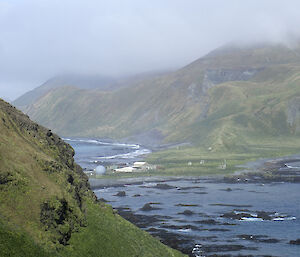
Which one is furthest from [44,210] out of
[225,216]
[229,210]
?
[229,210]

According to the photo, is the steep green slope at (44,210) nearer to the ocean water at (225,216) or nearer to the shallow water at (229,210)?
the ocean water at (225,216)

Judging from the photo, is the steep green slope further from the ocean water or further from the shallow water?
the shallow water

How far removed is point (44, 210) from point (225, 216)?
89552 millimetres

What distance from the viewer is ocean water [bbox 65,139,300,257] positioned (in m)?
111

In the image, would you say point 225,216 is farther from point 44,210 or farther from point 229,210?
point 44,210

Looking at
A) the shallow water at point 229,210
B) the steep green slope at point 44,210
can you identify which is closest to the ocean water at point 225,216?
the shallow water at point 229,210

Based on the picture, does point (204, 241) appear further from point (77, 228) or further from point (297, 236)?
point (77, 228)

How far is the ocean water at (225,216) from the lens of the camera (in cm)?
11125

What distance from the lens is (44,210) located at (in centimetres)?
6231

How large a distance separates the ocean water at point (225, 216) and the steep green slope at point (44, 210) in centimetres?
3315

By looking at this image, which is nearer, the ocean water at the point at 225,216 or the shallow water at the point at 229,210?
the ocean water at the point at 225,216

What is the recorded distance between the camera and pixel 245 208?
514 feet

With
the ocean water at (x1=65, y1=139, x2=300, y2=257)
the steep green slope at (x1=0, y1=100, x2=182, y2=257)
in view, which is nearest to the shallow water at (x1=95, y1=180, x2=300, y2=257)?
the ocean water at (x1=65, y1=139, x2=300, y2=257)

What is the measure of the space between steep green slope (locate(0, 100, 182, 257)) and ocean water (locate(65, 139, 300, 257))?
33.2 metres
